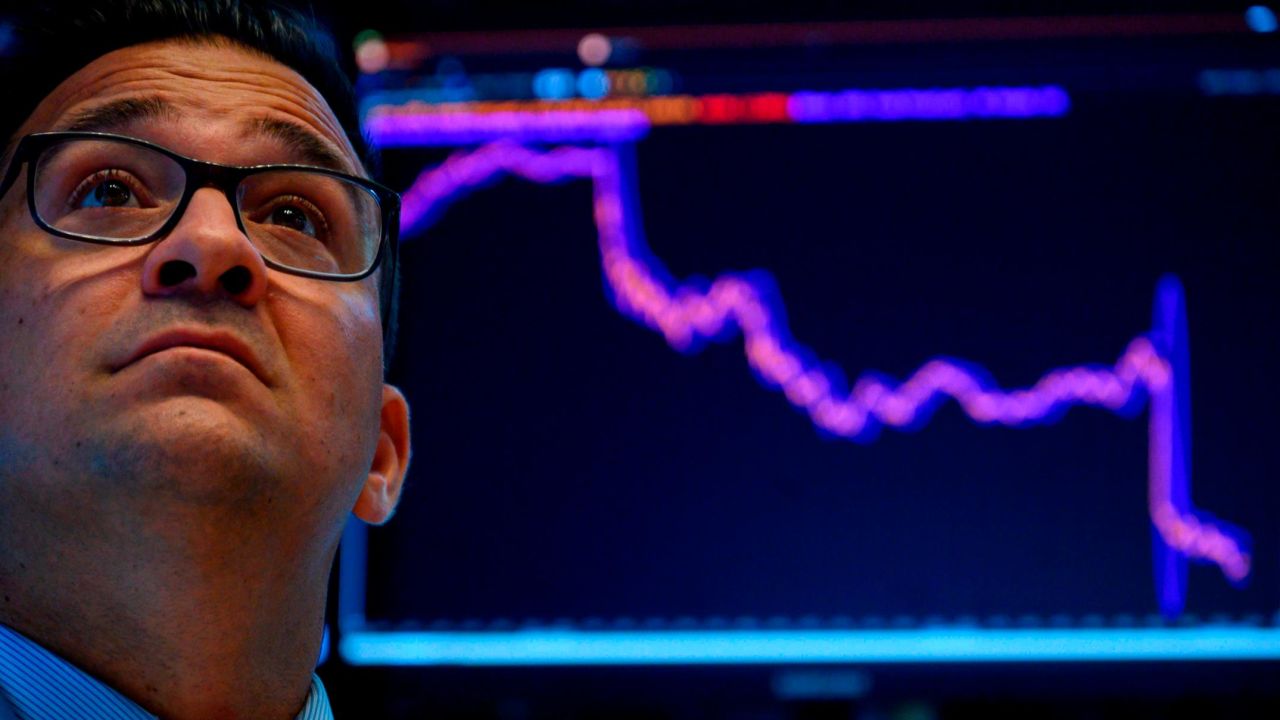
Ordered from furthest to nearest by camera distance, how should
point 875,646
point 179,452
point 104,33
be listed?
point 875,646 → point 104,33 → point 179,452

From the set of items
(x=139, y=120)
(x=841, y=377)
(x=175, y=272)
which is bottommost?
(x=841, y=377)

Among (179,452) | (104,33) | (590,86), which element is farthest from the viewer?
(590,86)

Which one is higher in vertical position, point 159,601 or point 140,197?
point 140,197

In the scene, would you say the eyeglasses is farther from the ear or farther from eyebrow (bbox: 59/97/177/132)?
the ear

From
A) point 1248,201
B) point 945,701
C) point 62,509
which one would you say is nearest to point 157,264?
point 62,509

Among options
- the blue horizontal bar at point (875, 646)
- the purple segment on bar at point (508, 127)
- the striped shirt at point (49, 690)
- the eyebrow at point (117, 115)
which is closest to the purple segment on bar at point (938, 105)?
the purple segment on bar at point (508, 127)

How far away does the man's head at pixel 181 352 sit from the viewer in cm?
60

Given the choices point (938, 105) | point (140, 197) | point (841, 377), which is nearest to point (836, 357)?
point (841, 377)

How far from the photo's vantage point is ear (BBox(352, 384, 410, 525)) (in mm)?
835

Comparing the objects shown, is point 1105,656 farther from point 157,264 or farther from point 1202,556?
point 157,264

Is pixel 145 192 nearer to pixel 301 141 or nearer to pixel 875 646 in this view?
pixel 301 141

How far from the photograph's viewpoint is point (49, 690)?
2.06 feet

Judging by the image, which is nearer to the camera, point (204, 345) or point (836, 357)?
point (204, 345)

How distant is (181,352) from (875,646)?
895mm
